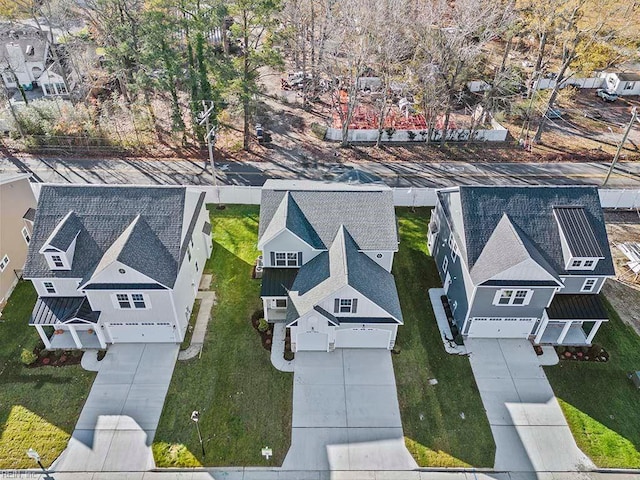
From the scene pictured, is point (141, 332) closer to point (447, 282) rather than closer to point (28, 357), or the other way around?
point (28, 357)

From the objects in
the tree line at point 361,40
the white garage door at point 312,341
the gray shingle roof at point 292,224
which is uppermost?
the tree line at point 361,40

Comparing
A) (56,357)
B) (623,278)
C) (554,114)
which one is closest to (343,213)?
(56,357)

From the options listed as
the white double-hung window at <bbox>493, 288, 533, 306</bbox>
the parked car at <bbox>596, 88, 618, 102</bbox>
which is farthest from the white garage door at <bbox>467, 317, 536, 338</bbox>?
the parked car at <bbox>596, 88, 618, 102</bbox>

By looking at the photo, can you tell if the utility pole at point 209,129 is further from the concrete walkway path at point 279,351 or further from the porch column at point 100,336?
the porch column at point 100,336

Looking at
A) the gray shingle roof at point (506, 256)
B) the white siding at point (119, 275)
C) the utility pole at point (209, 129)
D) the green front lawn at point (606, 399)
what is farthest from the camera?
the utility pole at point (209, 129)

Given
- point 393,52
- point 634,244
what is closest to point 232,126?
point 393,52

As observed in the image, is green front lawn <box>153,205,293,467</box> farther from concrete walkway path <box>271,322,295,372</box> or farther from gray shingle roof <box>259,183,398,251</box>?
gray shingle roof <box>259,183,398,251</box>

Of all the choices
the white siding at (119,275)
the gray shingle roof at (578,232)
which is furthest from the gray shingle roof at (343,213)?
the gray shingle roof at (578,232)
